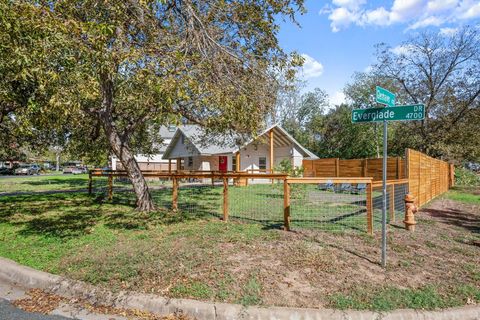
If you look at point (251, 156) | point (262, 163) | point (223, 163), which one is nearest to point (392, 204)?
point (223, 163)

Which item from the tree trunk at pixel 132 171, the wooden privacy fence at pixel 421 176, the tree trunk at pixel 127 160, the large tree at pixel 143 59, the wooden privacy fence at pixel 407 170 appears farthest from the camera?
the wooden privacy fence at pixel 407 170

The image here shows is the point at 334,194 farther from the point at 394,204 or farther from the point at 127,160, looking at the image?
the point at 127,160

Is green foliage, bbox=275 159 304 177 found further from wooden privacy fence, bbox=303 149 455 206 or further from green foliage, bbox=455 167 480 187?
green foliage, bbox=455 167 480 187

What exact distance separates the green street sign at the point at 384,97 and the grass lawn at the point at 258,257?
239 cm

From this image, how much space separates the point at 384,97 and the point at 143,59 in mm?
4279

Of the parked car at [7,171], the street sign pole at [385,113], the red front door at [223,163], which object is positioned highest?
the street sign pole at [385,113]

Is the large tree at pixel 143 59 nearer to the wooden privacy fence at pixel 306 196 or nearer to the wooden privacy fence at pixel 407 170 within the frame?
the wooden privacy fence at pixel 306 196

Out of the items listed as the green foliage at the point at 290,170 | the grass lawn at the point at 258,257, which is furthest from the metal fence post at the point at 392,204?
the green foliage at the point at 290,170

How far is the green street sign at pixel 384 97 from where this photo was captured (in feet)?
16.3

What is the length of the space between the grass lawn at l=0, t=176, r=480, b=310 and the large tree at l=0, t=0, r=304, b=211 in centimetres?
220

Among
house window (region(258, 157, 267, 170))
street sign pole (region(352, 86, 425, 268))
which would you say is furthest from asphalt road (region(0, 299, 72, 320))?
house window (region(258, 157, 267, 170))

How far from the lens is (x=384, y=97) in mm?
5121

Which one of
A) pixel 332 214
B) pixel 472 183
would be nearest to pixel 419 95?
pixel 472 183

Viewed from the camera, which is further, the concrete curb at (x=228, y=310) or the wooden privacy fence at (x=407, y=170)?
the wooden privacy fence at (x=407, y=170)
